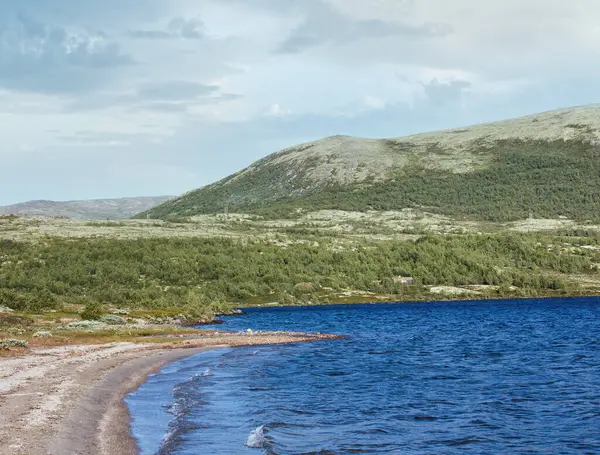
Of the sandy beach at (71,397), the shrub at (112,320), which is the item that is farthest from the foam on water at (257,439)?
the shrub at (112,320)

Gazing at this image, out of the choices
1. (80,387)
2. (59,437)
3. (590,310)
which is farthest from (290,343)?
(590,310)

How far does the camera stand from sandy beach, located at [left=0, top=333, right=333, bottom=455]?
2811 cm

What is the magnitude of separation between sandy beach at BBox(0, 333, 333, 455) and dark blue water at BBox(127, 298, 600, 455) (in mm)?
1586

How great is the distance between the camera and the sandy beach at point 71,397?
2811 cm

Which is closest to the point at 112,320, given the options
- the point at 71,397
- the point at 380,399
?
the point at 380,399

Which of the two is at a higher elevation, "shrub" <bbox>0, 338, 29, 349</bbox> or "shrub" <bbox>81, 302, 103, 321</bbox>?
"shrub" <bbox>0, 338, 29, 349</bbox>

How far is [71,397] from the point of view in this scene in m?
37.9

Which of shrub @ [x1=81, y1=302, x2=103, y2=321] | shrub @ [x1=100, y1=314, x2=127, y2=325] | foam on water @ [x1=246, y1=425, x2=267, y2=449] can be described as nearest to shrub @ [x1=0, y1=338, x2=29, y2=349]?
foam on water @ [x1=246, y1=425, x2=267, y2=449]

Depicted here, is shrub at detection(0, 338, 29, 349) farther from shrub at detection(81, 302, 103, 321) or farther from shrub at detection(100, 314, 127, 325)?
shrub at detection(81, 302, 103, 321)

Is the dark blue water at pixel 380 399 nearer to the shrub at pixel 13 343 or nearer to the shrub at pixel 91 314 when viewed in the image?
the shrub at pixel 13 343

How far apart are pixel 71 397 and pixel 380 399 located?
65.9 feet

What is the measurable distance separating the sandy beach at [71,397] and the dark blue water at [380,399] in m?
1.59

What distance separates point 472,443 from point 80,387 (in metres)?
22.8

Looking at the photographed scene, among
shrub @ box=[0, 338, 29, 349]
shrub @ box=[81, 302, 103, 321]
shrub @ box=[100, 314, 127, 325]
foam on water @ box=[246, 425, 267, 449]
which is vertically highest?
shrub @ box=[0, 338, 29, 349]
